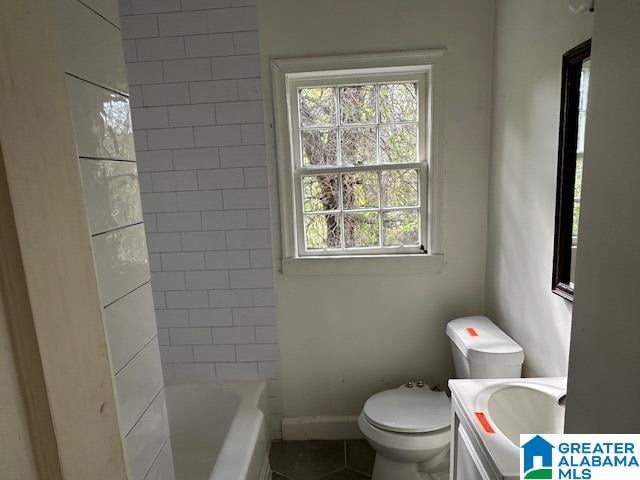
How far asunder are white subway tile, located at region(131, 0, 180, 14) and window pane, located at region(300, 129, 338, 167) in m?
0.91

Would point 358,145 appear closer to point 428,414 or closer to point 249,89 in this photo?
point 249,89

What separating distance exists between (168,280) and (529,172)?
6.37 feet

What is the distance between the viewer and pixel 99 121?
0.76 meters

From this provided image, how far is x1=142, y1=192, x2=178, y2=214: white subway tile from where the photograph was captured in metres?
2.20

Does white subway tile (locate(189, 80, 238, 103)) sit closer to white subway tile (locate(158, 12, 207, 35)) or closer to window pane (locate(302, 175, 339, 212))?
white subway tile (locate(158, 12, 207, 35))

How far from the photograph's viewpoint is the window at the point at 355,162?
2.15 m

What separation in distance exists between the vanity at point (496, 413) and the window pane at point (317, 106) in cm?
150

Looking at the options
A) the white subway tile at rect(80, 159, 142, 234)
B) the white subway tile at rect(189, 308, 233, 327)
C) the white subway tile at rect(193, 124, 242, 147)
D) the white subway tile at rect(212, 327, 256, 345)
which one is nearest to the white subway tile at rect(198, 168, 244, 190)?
the white subway tile at rect(193, 124, 242, 147)

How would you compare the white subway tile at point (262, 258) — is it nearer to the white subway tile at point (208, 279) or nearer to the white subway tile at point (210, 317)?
the white subway tile at point (208, 279)

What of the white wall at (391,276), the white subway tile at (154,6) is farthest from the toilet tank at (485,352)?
the white subway tile at (154,6)

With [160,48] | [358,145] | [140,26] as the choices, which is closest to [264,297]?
[358,145]

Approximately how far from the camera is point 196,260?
7.39ft

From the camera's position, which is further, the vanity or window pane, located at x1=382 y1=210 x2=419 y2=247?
window pane, located at x1=382 y1=210 x2=419 y2=247

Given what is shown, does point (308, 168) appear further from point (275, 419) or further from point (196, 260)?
point (275, 419)
